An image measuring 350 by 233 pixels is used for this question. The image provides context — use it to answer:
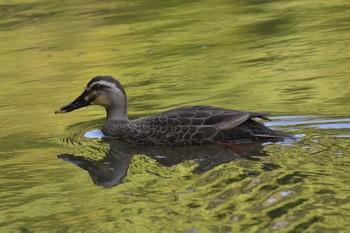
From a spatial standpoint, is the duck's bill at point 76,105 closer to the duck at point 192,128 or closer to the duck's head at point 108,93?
the duck's head at point 108,93

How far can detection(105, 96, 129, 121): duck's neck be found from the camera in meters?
11.5

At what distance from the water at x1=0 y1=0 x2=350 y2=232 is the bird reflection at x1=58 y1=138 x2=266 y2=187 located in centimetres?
2

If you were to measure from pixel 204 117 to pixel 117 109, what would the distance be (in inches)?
61.9

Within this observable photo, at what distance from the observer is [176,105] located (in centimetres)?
1243

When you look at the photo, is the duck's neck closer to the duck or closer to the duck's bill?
the duck

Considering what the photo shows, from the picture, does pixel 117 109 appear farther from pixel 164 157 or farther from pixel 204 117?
pixel 164 157

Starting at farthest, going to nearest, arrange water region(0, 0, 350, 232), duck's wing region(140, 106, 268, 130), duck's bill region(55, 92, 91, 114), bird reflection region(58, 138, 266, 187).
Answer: duck's bill region(55, 92, 91, 114), duck's wing region(140, 106, 268, 130), bird reflection region(58, 138, 266, 187), water region(0, 0, 350, 232)

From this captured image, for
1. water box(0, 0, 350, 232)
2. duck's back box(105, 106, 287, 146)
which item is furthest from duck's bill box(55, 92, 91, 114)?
duck's back box(105, 106, 287, 146)

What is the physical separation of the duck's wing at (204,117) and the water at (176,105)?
1.00ft

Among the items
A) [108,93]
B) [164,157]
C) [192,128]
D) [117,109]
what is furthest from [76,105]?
[164,157]

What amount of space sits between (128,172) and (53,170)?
2.90ft

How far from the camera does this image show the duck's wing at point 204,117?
400 inches

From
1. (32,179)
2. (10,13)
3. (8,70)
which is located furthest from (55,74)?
(10,13)

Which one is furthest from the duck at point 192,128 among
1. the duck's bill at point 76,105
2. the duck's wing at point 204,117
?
the duck's bill at point 76,105
